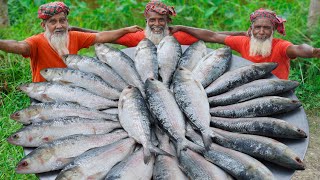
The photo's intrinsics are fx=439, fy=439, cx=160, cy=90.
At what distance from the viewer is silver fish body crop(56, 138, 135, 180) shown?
99.7 inches

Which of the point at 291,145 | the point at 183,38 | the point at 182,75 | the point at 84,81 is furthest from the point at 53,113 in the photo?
the point at 183,38

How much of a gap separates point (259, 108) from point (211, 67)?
613 mm

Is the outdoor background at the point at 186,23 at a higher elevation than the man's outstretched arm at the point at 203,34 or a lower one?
lower

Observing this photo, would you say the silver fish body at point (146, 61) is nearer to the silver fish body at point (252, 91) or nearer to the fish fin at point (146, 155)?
the silver fish body at point (252, 91)

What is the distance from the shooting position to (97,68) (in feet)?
11.7

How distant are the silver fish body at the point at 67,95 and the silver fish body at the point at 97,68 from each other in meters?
0.25

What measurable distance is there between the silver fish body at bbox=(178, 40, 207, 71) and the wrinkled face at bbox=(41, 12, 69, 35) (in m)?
1.32

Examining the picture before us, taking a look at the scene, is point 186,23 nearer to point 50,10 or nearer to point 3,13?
point 3,13

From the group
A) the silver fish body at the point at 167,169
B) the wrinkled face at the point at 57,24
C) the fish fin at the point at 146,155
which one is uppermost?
the wrinkled face at the point at 57,24

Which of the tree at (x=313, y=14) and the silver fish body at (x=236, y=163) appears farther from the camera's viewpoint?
the tree at (x=313, y=14)

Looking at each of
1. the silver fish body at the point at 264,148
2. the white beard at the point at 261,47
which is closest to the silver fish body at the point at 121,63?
the silver fish body at the point at 264,148

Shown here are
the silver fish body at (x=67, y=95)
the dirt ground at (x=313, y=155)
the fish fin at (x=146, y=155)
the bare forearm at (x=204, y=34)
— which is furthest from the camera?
the dirt ground at (x=313, y=155)

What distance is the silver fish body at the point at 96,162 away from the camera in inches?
99.7

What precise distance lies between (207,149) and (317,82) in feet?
13.8
